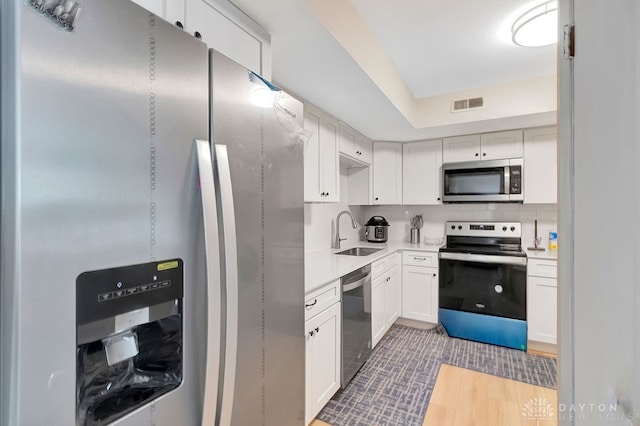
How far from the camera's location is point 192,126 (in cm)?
74

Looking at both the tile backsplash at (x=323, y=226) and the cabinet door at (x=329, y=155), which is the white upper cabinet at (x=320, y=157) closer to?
the cabinet door at (x=329, y=155)

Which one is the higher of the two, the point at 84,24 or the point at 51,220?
the point at 84,24

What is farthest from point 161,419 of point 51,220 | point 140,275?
point 51,220

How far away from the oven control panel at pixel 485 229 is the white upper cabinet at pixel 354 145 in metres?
1.37

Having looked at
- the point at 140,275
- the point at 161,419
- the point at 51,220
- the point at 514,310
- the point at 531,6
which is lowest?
the point at 514,310

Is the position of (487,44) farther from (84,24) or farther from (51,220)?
(51,220)

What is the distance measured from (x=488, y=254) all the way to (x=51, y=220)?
3.33 meters

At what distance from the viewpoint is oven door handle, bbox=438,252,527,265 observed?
2803mm

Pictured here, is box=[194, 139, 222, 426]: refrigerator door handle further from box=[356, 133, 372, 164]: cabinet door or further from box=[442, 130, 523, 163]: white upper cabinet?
box=[442, 130, 523, 163]: white upper cabinet

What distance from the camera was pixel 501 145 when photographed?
3.16 meters

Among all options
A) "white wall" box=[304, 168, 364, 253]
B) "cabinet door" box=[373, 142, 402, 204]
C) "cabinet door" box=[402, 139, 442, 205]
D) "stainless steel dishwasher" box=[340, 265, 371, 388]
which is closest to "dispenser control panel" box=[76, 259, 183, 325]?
"stainless steel dishwasher" box=[340, 265, 371, 388]

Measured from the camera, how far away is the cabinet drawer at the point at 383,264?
2650 mm

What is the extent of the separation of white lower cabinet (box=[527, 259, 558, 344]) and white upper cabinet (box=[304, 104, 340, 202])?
2126mm
